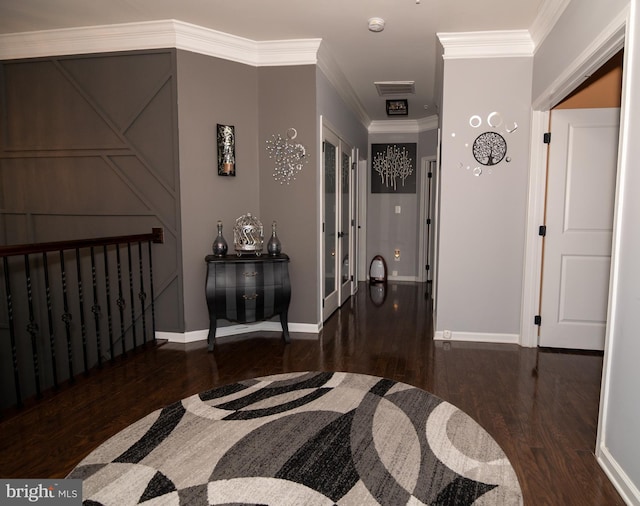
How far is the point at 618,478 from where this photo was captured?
192 centimetres

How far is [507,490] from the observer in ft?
6.18

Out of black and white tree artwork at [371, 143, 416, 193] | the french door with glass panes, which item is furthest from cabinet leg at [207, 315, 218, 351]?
black and white tree artwork at [371, 143, 416, 193]

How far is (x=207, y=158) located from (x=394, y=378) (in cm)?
241

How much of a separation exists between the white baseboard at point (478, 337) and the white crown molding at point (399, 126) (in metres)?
4.03

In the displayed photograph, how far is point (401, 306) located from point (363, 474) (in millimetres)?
3588

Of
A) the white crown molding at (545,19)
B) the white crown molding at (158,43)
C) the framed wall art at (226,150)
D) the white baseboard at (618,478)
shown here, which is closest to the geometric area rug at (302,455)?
the white baseboard at (618,478)

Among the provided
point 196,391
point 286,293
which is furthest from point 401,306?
point 196,391

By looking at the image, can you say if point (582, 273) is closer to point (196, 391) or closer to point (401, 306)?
point (401, 306)

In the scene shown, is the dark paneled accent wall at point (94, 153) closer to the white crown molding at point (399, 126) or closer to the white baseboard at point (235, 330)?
the white baseboard at point (235, 330)

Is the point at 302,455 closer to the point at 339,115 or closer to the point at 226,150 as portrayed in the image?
the point at 226,150

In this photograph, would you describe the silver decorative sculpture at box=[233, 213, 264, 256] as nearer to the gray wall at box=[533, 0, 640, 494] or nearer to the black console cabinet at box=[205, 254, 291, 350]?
the black console cabinet at box=[205, 254, 291, 350]

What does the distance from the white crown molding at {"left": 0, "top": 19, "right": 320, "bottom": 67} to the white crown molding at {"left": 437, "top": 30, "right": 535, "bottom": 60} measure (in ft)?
3.71

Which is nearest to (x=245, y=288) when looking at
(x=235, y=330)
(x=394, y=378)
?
(x=235, y=330)

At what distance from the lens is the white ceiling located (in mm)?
3230
